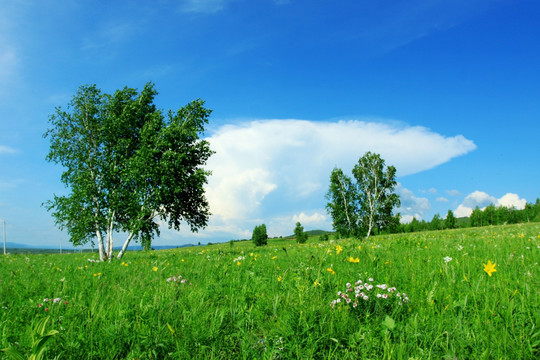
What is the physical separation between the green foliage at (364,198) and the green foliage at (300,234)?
2102 cm

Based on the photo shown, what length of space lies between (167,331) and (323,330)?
144cm

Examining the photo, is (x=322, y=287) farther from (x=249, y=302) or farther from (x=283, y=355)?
(x=283, y=355)

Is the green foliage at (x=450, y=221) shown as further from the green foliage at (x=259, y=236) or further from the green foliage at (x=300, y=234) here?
the green foliage at (x=259, y=236)

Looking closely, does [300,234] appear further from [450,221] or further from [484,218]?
[484,218]

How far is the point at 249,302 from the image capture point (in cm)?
382

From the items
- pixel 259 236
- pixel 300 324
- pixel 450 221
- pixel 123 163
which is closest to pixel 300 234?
pixel 259 236

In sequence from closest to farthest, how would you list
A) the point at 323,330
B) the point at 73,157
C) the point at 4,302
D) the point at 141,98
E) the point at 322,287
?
the point at 323,330, the point at 322,287, the point at 4,302, the point at 73,157, the point at 141,98

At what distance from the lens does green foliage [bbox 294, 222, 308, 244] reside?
2968 inches

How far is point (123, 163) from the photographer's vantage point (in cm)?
2142

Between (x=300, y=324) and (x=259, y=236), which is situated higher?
(x=300, y=324)

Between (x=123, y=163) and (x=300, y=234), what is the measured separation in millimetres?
59497

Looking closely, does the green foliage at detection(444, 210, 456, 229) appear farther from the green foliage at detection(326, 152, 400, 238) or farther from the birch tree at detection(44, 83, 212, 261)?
the birch tree at detection(44, 83, 212, 261)

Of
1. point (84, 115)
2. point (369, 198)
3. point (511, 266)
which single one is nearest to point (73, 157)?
point (84, 115)

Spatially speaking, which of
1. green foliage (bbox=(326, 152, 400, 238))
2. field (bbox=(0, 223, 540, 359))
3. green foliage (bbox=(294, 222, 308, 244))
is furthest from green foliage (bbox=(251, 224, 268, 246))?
field (bbox=(0, 223, 540, 359))
